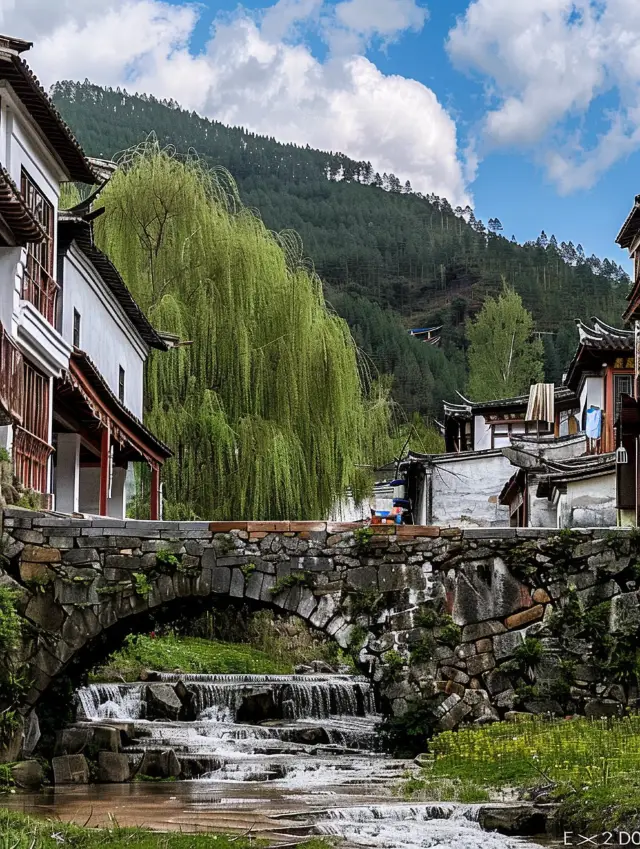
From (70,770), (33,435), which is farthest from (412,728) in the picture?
(33,435)

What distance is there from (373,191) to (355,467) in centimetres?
8299

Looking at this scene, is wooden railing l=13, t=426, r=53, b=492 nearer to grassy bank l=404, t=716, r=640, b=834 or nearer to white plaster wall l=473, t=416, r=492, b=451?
grassy bank l=404, t=716, r=640, b=834

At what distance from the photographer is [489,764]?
15.7 metres

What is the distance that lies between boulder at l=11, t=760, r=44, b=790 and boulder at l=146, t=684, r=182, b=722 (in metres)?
6.27

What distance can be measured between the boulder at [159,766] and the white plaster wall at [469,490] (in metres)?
24.1

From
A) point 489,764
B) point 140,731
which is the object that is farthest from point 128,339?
point 489,764

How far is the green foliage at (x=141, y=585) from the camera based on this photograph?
59.2ft

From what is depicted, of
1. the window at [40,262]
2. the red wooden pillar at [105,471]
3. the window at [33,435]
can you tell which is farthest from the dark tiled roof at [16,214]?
the red wooden pillar at [105,471]

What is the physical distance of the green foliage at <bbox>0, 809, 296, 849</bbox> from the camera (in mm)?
11359

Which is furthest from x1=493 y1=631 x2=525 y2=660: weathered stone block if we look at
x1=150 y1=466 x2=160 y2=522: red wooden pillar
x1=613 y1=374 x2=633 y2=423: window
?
x1=613 y1=374 x2=633 y2=423: window

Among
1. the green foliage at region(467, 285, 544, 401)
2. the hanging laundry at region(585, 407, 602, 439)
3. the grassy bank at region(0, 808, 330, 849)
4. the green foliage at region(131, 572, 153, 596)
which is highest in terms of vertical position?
the green foliage at region(467, 285, 544, 401)

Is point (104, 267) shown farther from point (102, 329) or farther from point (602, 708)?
point (602, 708)

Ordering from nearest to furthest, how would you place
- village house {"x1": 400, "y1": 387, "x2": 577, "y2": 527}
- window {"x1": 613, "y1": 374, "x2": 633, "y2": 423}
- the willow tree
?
the willow tree, window {"x1": 613, "y1": 374, "x2": 633, "y2": 423}, village house {"x1": 400, "y1": 387, "x2": 577, "y2": 527}

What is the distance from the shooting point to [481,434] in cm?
4659
